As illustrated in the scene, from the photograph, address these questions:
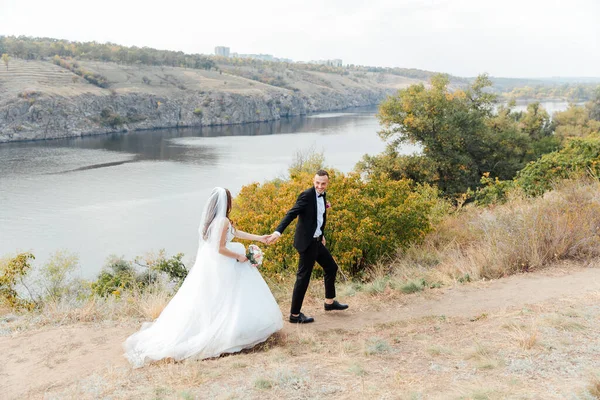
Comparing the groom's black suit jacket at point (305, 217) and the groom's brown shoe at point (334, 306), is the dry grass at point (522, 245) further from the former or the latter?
Answer: the groom's black suit jacket at point (305, 217)

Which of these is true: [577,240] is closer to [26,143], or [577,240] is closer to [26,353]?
[26,353]

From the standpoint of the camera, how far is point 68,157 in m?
60.2

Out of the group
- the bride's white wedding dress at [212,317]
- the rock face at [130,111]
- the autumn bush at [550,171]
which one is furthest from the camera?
the rock face at [130,111]

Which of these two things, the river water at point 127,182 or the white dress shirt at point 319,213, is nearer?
the white dress shirt at point 319,213

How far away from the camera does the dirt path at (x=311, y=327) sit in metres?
4.83

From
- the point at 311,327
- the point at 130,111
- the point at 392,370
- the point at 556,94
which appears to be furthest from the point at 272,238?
the point at 556,94

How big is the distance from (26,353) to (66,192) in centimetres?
4025

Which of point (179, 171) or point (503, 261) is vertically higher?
point (503, 261)

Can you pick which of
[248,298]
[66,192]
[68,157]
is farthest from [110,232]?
[68,157]

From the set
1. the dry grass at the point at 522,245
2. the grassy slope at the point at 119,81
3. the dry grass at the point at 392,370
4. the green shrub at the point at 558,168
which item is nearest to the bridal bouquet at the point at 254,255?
the dry grass at the point at 392,370

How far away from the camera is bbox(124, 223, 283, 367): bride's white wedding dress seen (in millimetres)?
5020

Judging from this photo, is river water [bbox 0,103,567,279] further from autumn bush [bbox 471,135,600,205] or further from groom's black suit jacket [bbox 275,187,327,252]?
groom's black suit jacket [bbox 275,187,327,252]

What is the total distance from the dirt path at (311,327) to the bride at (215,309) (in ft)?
1.53

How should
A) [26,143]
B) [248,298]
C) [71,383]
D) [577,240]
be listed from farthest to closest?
[26,143]
[577,240]
[248,298]
[71,383]
